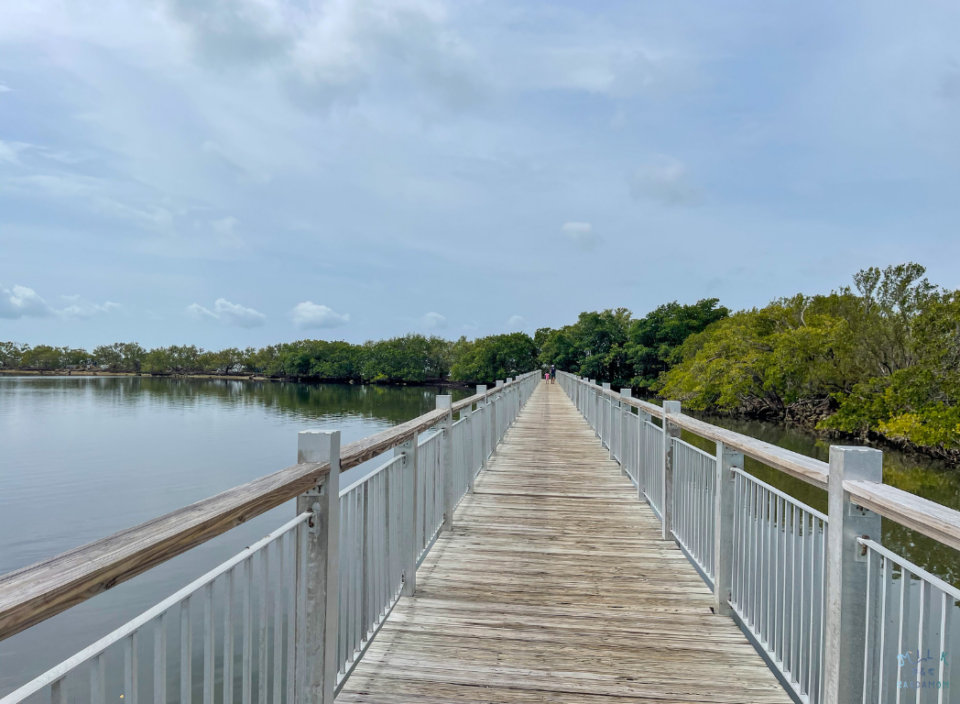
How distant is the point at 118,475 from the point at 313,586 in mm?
23315

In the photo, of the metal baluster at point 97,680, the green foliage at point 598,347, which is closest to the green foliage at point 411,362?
the green foliage at point 598,347

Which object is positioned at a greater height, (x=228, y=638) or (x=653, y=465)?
(x=228, y=638)

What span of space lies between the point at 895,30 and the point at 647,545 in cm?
1996

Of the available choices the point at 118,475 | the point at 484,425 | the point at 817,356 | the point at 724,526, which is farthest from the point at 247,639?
the point at 817,356

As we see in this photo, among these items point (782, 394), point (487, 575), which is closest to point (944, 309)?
point (782, 394)

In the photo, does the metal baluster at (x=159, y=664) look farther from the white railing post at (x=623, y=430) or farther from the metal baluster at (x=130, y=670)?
the white railing post at (x=623, y=430)

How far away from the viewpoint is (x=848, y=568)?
1.66 meters

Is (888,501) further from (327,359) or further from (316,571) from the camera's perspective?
(327,359)

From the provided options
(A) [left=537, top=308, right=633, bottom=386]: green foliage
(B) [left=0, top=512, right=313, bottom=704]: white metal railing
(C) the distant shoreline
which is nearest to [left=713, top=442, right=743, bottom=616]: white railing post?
(B) [left=0, top=512, right=313, bottom=704]: white metal railing

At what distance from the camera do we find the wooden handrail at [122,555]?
775 mm

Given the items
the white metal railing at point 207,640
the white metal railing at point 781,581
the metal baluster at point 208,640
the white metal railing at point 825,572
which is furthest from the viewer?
the white metal railing at point 781,581

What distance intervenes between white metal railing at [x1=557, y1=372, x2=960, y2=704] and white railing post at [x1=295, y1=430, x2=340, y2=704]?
1661 mm

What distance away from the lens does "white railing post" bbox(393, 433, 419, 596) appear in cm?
302

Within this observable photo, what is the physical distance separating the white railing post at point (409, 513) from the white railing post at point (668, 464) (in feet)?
6.96
